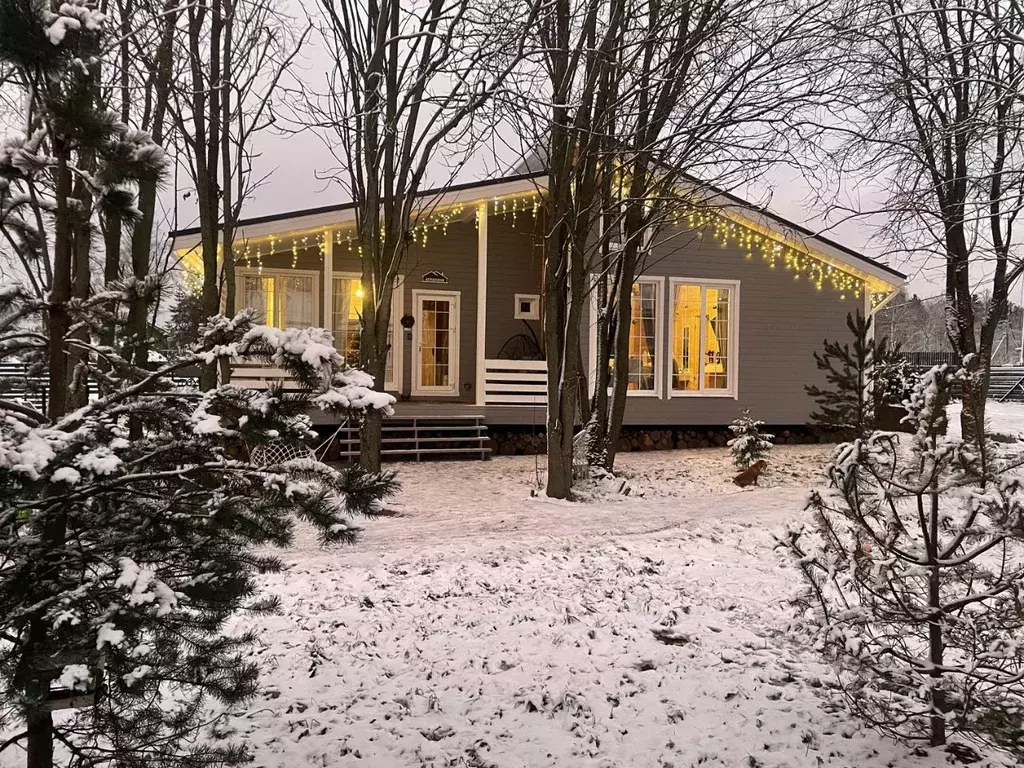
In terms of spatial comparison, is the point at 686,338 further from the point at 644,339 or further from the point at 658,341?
the point at 644,339

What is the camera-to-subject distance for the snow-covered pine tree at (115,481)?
71.1 inches

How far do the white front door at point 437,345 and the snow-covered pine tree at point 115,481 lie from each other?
32.7 ft

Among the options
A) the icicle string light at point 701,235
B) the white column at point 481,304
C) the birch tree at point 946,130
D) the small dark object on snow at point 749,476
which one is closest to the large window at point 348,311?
the icicle string light at point 701,235

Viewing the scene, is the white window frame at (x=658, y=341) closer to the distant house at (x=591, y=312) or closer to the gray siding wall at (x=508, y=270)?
the distant house at (x=591, y=312)

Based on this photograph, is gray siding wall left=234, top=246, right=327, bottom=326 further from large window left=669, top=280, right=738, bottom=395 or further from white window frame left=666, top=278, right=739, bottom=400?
large window left=669, top=280, right=738, bottom=395

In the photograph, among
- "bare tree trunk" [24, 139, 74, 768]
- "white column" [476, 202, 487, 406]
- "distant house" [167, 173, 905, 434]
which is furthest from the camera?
"distant house" [167, 173, 905, 434]

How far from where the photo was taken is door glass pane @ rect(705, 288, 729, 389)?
12836 mm

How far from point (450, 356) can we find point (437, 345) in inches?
12.7

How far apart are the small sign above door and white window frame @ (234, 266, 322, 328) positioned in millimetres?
1880

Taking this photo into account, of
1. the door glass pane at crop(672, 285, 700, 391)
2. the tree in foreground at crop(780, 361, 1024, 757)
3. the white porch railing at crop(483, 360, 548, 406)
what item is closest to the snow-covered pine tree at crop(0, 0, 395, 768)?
the tree in foreground at crop(780, 361, 1024, 757)

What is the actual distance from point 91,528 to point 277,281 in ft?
33.1

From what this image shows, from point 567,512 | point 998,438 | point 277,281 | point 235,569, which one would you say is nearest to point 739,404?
point 567,512

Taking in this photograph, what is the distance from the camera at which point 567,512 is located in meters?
7.30

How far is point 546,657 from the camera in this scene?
379 cm
